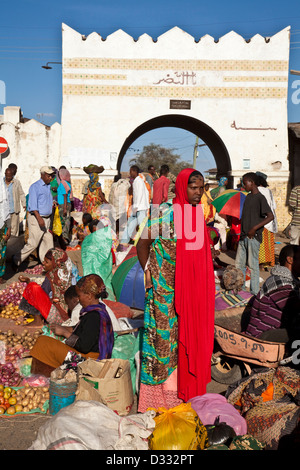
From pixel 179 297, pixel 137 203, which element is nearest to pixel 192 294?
pixel 179 297

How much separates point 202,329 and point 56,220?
637cm

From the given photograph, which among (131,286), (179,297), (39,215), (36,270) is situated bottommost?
(36,270)

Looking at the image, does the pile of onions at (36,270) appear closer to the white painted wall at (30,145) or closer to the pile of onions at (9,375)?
the pile of onions at (9,375)

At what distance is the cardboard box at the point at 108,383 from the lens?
12.1 feet

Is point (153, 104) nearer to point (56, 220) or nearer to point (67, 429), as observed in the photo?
point (56, 220)

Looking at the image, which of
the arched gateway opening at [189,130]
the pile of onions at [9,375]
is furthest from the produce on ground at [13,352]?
the arched gateway opening at [189,130]

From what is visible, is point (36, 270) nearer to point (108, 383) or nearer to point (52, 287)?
point (52, 287)

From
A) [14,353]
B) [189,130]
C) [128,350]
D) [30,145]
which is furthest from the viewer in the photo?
[189,130]

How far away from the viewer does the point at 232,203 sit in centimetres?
888

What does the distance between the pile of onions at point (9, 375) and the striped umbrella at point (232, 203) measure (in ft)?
17.5

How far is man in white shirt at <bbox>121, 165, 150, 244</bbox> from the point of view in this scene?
Answer: 1122cm

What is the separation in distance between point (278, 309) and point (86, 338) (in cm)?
164

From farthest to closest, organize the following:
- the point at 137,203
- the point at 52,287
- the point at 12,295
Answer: the point at 137,203 < the point at 12,295 < the point at 52,287
